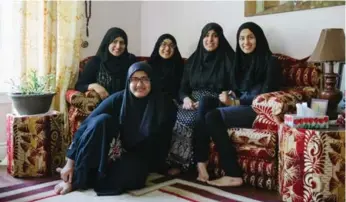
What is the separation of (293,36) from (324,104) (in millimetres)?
905

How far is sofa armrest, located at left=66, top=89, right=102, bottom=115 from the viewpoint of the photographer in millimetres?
2783

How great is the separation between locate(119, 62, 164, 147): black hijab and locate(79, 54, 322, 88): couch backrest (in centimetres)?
99

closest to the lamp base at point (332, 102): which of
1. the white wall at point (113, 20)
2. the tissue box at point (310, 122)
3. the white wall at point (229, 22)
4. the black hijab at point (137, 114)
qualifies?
the tissue box at point (310, 122)

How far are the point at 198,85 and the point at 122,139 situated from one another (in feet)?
2.66

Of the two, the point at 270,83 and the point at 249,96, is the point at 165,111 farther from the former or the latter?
the point at 270,83

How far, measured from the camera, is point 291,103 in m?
2.34

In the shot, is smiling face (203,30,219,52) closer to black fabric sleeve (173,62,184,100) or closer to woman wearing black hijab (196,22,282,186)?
woman wearing black hijab (196,22,282,186)

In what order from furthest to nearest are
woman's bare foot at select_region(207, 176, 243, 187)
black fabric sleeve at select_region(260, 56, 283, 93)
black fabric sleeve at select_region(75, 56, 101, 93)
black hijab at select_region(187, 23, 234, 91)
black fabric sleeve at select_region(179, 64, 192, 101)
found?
black fabric sleeve at select_region(75, 56, 101, 93), black fabric sleeve at select_region(179, 64, 192, 101), black hijab at select_region(187, 23, 234, 91), black fabric sleeve at select_region(260, 56, 283, 93), woman's bare foot at select_region(207, 176, 243, 187)

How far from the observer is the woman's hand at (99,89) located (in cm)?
290

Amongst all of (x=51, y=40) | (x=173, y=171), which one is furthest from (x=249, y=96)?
(x=51, y=40)

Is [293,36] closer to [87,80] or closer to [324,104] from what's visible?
[324,104]

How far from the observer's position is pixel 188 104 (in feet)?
9.12

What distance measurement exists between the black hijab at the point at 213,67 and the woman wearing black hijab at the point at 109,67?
1.89 feet

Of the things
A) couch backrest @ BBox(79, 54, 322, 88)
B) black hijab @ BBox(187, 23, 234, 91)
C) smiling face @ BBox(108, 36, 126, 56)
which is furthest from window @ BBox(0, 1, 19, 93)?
couch backrest @ BBox(79, 54, 322, 88)
